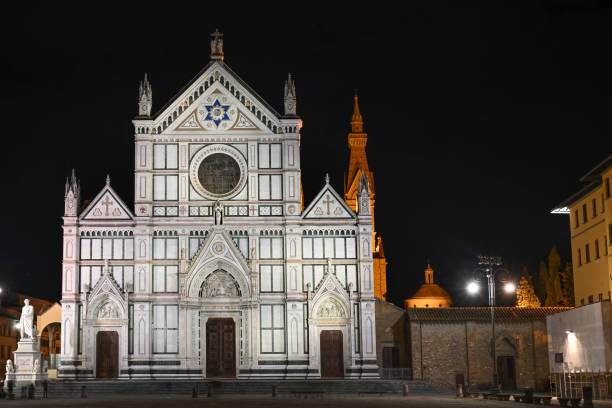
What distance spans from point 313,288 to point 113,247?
40.6ft

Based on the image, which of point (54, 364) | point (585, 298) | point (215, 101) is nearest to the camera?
point (585, 298)

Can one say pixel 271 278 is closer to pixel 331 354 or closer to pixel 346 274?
pixel 346 274

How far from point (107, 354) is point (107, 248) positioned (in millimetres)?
6346

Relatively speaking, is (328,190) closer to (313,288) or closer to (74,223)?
(313,288)

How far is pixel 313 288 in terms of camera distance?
54594 millimetres

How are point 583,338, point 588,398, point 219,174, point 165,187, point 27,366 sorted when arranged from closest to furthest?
1. point 588,398
2. point 583,338
3. point 27,366
4. point 165,187
5. point 219,174

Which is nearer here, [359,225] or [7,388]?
[7,388]

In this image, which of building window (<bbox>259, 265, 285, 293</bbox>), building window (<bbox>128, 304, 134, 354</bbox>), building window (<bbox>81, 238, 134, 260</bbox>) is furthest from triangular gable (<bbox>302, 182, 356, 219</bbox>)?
building window (<bbox>128, 304, 134, 354</bbox>)

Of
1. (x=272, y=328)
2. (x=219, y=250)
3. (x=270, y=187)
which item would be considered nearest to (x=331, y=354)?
(x=272, y=328)

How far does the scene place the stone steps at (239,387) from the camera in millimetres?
49969

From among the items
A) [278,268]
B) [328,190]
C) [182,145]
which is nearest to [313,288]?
[278,268]

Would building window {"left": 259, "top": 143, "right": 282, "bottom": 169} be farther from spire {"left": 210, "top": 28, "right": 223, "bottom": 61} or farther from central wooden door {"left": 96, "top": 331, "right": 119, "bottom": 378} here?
central wooden door {"left": 96, "top": 331, "right": 119, "bottom": 378}

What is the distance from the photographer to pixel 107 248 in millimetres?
54531

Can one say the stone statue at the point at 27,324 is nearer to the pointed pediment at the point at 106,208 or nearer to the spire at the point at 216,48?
the pointed pediment at the point at 106,208
